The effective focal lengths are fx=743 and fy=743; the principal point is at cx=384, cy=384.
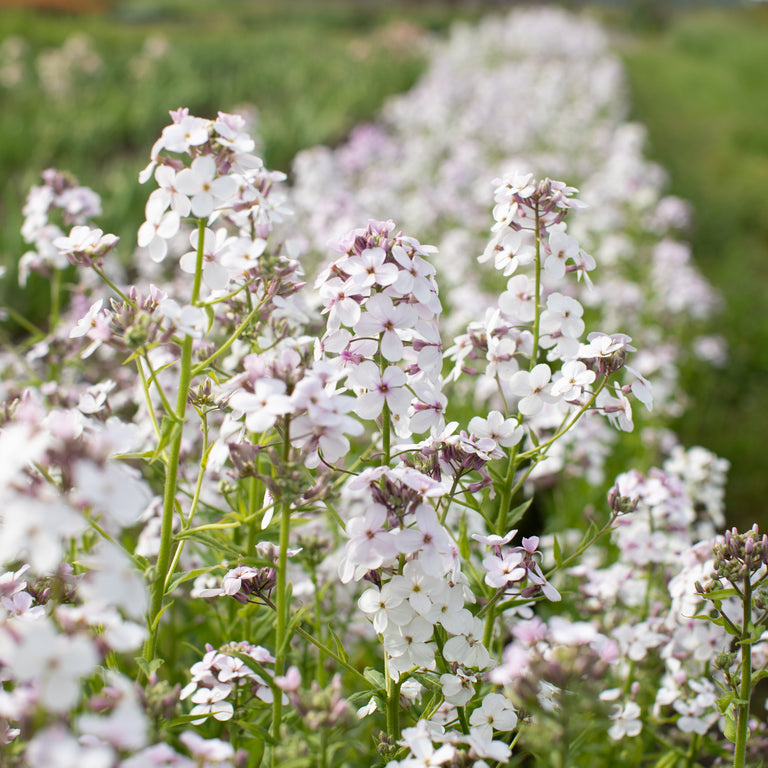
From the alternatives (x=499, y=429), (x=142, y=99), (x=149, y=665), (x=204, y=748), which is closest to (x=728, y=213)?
(x=142, y=99)

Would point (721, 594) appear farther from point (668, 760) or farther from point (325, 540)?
point (325, 540)

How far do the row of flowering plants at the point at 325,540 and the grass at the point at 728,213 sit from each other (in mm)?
2809

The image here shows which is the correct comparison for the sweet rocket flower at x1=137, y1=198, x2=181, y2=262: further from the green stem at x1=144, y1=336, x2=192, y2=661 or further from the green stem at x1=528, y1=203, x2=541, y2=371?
the green stem at x1=528, y1=203, x2=541, y2=371

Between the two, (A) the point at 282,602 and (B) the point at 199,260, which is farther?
(B) the point at 199,260

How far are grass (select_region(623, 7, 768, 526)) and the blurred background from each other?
18 mm

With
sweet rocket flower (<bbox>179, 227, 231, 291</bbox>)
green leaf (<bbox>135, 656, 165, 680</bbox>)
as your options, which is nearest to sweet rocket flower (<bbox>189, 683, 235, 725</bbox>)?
green leaf (<bbox>135, 656, 165, 680</bbox>)

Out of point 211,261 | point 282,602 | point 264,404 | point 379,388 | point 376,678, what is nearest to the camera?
point 264,404

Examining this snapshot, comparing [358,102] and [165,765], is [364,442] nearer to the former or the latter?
[165,765]

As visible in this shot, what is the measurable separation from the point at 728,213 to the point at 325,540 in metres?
9.10

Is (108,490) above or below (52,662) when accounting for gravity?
above

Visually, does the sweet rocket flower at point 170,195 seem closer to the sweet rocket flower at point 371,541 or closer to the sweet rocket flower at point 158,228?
the sweet rocket flower at point 158,228

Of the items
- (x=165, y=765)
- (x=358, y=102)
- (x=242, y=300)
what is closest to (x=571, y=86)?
(x=358, y=102)

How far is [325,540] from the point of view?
5.86ft

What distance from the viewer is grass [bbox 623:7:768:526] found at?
4691 millimetres
